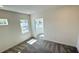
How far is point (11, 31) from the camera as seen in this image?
29.4 inches

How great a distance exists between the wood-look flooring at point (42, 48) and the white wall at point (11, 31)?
0.07m

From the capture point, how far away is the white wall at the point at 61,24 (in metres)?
0.70

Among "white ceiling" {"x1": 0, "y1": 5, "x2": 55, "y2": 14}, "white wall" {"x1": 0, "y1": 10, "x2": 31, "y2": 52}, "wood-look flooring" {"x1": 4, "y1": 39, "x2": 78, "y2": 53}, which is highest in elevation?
"white ceiling" {"x1": 0, "y1": 5, "x2": 55, "y2": 14}

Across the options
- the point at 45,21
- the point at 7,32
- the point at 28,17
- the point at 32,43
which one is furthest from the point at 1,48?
the point at 45,21

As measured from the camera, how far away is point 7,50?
0.72 metres

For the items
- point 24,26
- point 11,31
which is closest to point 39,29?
point 24,26

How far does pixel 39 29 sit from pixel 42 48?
0.82 ft

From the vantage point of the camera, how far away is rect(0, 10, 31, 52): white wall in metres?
0.67

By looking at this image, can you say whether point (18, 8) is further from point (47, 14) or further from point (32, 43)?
point (32, 43)

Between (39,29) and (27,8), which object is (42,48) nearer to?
(39,29)

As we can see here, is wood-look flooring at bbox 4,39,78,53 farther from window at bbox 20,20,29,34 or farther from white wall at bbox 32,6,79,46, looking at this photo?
window at bbox 20,20,29,34

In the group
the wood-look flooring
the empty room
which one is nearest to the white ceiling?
the empty room
